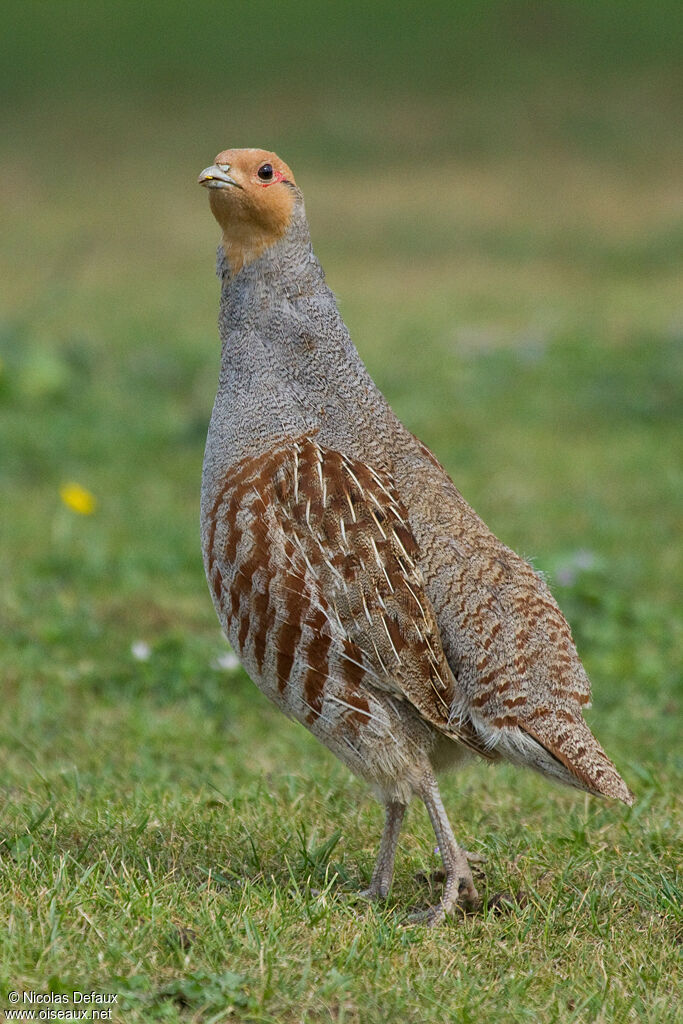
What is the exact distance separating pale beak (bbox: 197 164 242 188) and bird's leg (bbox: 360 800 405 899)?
1776mm

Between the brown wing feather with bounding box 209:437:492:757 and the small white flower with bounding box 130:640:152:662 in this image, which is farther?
the small white flower with bounding box 130:640:152:662

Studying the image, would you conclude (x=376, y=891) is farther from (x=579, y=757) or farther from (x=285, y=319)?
(x=285, y=319)

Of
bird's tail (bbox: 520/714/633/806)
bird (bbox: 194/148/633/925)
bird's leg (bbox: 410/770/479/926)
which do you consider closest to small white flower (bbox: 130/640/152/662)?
bird (bbox: 194/148/633/925)

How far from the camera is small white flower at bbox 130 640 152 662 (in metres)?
5.29

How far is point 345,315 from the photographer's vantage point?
13.4 metres

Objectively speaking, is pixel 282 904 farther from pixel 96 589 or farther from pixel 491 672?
pixel 96 589

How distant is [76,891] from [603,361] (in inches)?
341

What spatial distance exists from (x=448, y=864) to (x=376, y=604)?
0.71 m

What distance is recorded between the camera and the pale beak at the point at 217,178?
12.1ft

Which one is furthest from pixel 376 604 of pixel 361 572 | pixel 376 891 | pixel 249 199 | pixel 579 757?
pixel 249 199

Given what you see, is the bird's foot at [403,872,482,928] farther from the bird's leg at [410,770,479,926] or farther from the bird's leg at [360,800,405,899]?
the bird's leg at [360,800,405,899]

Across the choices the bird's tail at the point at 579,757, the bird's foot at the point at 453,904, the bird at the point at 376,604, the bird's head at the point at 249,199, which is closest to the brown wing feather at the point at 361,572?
the bird at the point at 376,604

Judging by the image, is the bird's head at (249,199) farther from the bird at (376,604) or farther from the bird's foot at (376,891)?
the bird's foot at (376,891)

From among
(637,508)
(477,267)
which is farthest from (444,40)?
(637,508)
